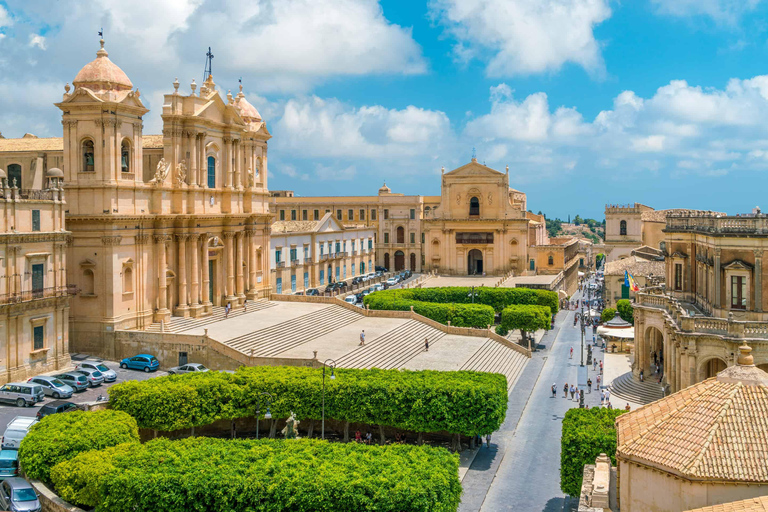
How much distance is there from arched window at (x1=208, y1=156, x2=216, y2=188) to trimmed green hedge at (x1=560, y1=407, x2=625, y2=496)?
33.2 meters

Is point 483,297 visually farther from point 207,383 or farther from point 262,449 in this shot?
point 262,449

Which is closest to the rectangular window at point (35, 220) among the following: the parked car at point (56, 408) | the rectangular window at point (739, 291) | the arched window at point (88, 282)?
the arched window at point (88, 282)

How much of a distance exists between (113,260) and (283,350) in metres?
11.3

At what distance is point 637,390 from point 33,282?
111 ft

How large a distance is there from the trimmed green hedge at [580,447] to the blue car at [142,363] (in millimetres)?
24337

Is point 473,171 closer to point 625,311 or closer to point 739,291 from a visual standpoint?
point 625,311

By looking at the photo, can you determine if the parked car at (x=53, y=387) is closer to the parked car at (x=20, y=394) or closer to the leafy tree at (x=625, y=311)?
the parked car at (x=20, y=394)

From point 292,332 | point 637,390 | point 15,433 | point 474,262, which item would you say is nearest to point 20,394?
point 15,433

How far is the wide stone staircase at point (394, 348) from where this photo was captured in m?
43.5

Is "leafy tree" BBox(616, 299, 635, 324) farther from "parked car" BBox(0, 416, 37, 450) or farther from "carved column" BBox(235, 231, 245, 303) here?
"parked car" BBox(0, 416, 37, 450)

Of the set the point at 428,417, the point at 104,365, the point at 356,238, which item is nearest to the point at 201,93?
the point at 104,365

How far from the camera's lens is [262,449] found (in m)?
25.8

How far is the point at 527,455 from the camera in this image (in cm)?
3431

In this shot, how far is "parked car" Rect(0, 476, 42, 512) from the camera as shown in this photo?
Result: 2502 cm
